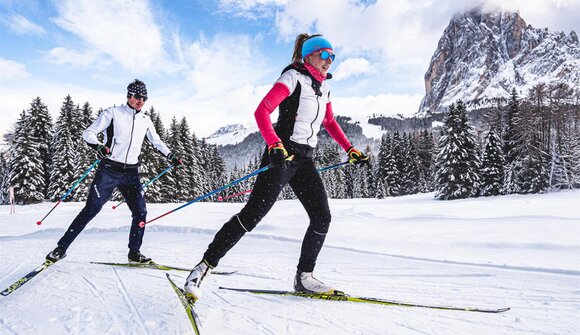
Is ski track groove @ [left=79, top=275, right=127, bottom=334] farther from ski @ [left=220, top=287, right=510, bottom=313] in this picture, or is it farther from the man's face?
the man's face

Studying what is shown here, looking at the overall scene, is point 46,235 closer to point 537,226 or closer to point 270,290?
point 270,290

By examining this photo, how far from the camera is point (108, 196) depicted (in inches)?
181


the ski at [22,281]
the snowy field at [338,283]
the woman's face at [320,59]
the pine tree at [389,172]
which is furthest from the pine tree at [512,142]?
the ski at [22,281]

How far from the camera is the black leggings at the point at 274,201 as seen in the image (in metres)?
2.94

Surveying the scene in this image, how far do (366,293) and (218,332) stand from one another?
5.16 feet

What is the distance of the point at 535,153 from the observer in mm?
30234

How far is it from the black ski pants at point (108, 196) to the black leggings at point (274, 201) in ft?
7.27

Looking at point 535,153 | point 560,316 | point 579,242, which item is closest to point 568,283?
point 560,316

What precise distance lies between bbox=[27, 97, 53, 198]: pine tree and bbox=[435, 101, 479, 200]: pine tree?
124 feet

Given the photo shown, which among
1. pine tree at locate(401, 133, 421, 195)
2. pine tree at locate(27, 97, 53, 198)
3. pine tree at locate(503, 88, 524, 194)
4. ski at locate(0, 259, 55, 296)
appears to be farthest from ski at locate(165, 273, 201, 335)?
pine tree at locate(401, 133, 421, 195)

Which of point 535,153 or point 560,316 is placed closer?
point 560,316

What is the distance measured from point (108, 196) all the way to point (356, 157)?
10.6ft

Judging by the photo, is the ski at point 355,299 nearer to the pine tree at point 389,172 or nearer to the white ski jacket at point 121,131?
the white ski jacket at point 121,131

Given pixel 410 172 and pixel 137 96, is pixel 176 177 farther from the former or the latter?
pixel 410 172
